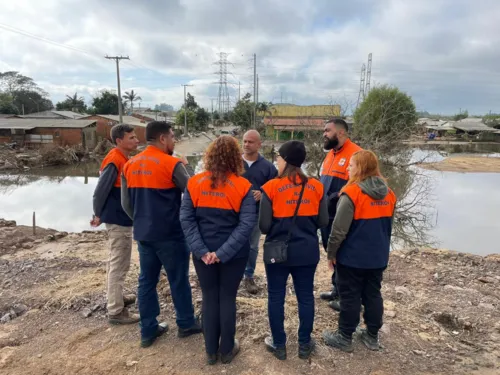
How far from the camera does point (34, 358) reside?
272 centimetres

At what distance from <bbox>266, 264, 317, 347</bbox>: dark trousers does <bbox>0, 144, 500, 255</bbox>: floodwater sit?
800 centimetres

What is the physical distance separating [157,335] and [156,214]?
1.11 meters

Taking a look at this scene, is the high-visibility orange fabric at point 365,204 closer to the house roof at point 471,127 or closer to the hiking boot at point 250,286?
the hiking boot at point 250,286

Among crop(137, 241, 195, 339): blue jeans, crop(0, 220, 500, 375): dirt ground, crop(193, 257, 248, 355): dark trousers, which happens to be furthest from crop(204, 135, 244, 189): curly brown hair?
crop(0, 220, 500, 375): dirt ground

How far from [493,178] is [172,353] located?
24.9 metres

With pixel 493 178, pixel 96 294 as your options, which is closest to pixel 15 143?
pixel 96 294

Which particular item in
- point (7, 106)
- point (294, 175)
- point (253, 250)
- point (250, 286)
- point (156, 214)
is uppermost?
point (7, 106)

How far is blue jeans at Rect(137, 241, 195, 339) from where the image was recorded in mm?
2719

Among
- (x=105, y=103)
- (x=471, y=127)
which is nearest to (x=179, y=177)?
(x=105, y=103)

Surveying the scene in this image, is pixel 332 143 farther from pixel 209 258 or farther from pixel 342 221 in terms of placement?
pixel 209 258

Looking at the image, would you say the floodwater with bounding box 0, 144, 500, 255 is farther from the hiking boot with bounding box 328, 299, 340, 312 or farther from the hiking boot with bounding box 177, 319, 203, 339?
the hiking boot with bounding box 177, 319, 203, 339

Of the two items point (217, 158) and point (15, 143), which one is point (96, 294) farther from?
point (15, 143)

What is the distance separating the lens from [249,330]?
3057mm

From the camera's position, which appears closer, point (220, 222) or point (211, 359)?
point (220, 222)
